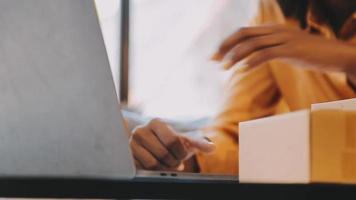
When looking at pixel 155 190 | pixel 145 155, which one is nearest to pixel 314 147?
pixel 155 190

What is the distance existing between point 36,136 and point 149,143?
73 centimetres

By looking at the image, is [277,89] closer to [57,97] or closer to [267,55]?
[267,55]

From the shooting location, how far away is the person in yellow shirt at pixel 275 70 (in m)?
1.18

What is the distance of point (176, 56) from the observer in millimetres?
1210

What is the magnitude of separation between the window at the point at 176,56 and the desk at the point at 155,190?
73cm

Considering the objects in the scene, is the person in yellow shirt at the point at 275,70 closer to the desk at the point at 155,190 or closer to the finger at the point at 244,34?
the finger at the point at 244,34

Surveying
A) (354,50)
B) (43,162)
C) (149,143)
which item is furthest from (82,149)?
(354,50)

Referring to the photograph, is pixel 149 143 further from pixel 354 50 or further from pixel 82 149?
pixel 82 149

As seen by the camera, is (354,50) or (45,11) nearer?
(45,11)

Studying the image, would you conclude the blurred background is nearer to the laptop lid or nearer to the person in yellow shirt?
the person in yellow shirt

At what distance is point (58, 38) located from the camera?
0.45 meters

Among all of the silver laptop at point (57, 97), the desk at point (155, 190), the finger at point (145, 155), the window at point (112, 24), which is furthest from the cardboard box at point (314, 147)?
the window at point (112, 24)

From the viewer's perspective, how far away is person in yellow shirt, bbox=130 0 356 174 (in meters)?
1.18

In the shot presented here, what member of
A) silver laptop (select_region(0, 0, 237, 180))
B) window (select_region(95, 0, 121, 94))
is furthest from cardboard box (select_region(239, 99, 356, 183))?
window (select_region(95, 0, 121, 94))
